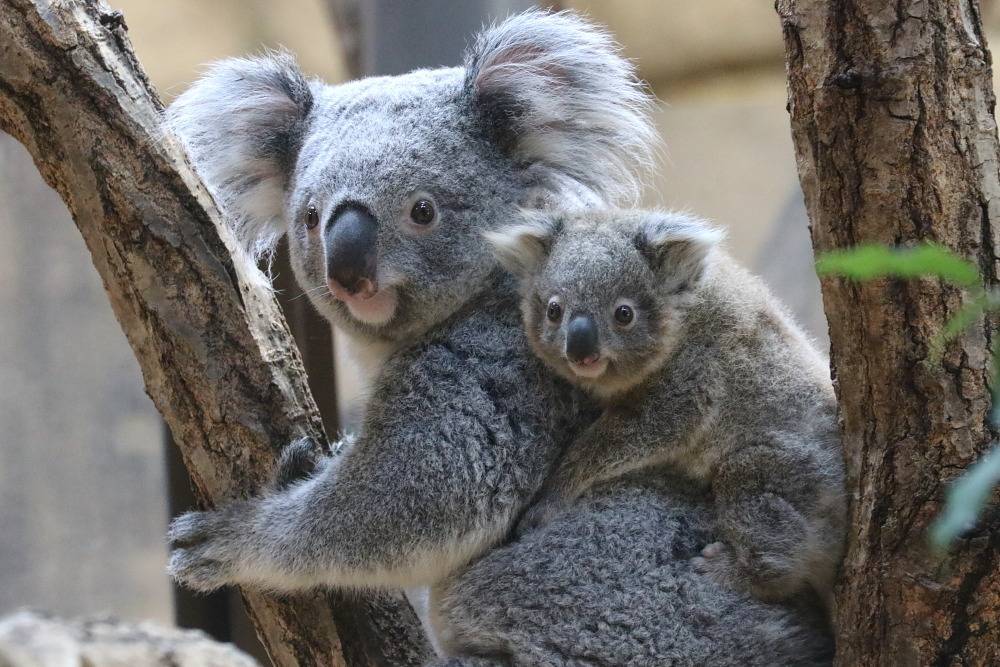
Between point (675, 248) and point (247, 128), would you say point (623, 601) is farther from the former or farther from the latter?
point (247, 128)

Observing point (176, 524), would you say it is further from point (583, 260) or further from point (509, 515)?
point (583, 260)

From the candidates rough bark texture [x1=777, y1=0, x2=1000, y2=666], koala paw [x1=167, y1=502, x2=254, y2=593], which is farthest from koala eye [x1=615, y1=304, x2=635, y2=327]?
koala paw [x1=167, y1=502, x2=254, y2=593]

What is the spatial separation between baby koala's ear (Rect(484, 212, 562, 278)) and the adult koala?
0.51 feet

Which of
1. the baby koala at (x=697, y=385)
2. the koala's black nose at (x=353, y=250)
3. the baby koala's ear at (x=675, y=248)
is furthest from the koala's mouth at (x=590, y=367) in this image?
the koala's black nose at (x=353, y=250)

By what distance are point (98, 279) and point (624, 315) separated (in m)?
4.62

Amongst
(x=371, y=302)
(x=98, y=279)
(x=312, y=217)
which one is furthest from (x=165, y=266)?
(x=98, y=279)

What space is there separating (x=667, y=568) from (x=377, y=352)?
1.09 m

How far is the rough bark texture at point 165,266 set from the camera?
2.60 metres

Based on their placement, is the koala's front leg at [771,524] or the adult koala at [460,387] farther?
the adult koala at [460,387]

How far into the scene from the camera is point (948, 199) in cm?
188

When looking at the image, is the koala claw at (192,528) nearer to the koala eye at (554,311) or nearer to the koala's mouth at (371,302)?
the koala's mouth at (371,302)

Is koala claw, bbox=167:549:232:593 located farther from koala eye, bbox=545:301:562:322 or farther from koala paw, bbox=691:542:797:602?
koala paw, bbox=691:542:797:602

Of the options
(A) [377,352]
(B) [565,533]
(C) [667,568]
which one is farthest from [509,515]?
(A) [377,352]

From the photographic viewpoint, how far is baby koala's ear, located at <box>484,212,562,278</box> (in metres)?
2.62
